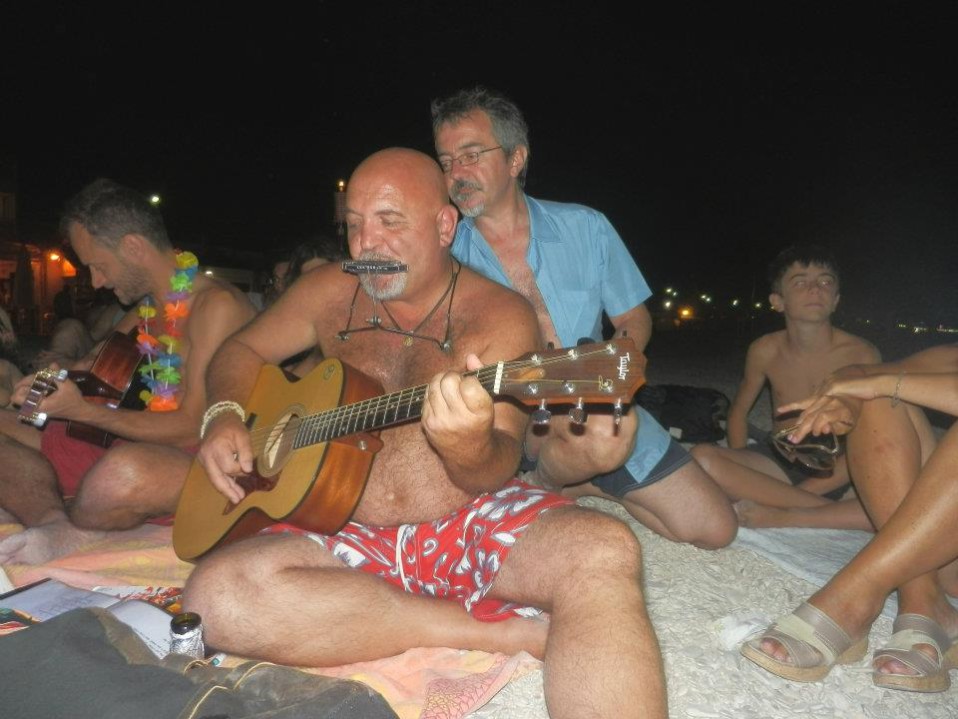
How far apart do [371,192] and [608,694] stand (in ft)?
6.31

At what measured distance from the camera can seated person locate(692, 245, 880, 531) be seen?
3.82 metres

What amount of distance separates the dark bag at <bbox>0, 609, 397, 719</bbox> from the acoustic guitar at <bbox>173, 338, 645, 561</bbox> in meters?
0.68

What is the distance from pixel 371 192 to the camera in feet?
8.21

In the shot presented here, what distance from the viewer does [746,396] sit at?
16.5 feet

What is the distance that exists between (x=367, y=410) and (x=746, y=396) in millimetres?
3803

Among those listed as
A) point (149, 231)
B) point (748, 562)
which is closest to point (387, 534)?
point (748, 562)

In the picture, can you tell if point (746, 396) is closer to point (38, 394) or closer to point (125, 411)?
point (125, 411)

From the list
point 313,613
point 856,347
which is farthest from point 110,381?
point 856,347

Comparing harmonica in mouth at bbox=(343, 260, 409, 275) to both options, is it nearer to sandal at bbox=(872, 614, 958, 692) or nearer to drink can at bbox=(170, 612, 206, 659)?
drink can at bbox=(170, 612, 206, 659)

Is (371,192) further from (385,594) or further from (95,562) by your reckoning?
(95,562)

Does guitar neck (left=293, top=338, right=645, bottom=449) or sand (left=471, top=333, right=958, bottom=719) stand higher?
guitar neck (left=293, top=338, right=645, bottom=449)

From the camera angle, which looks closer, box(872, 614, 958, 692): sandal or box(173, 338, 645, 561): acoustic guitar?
box(173, 338, 645, 561): acoustic guitar

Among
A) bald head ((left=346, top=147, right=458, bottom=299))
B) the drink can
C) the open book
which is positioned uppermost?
bald head ((left=346, top=147, right=458, bottom=299))

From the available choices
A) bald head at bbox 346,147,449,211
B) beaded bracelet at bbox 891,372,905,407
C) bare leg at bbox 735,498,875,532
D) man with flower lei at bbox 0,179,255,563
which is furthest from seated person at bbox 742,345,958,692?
man with flower lei at bbox 0,179,255,563
